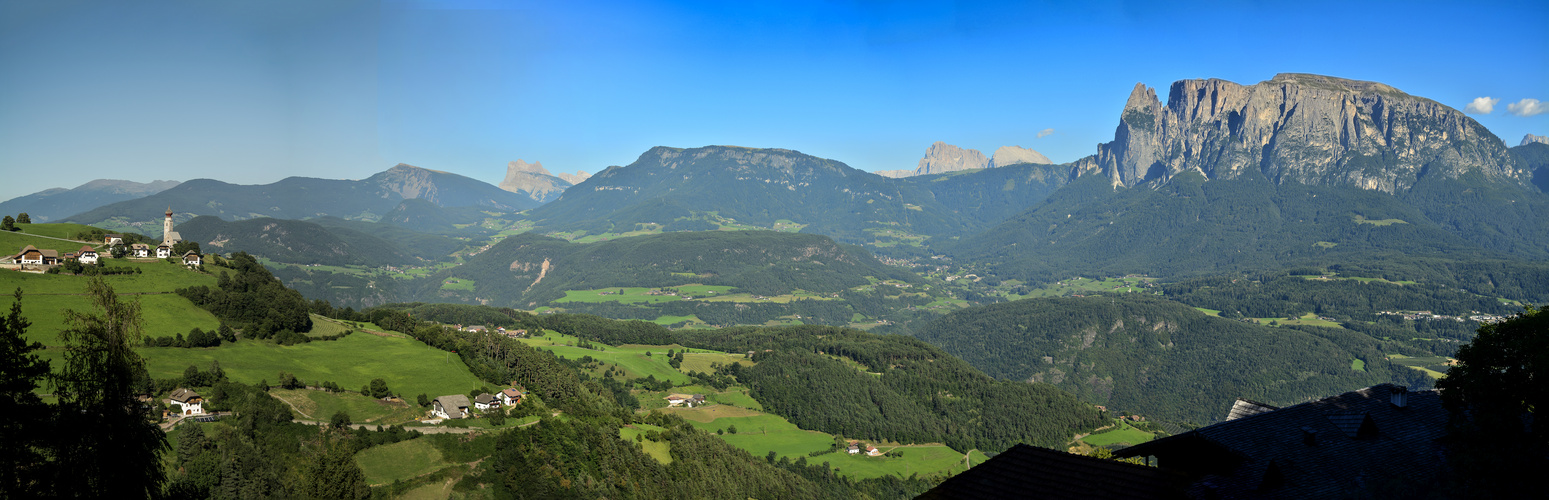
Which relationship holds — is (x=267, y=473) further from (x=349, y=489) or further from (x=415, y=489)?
(x=349, y=489)

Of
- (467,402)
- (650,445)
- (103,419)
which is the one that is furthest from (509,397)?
(103,419)

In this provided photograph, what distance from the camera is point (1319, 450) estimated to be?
994 centimetres

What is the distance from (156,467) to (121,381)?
253 centimetres

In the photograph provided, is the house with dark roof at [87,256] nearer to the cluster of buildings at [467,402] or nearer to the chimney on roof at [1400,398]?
the cluster of buildings at [467,402]

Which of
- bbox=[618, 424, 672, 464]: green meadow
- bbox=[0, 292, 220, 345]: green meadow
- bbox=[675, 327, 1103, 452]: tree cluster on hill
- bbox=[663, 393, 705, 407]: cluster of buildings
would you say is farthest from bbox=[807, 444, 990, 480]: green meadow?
bbox=[0, 292, 220, 345]: green meadow

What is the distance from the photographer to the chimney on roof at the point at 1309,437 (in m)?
10.2

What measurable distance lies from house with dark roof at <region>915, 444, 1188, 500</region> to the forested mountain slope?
140 metres

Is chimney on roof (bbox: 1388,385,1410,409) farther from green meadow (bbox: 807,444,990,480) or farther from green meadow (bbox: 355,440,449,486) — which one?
green meadow (bbox: 807,444,990,480)

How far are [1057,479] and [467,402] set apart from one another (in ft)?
180

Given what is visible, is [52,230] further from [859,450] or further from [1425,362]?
[1425,362]

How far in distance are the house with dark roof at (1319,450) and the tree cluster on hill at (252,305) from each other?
68.9 m

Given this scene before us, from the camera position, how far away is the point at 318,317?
7312 cm

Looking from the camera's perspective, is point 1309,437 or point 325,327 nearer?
point 1309,437

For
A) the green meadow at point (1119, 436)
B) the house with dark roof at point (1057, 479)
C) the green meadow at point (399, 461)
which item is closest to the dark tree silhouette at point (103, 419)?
the house with dark roof at point (1057, 479)
